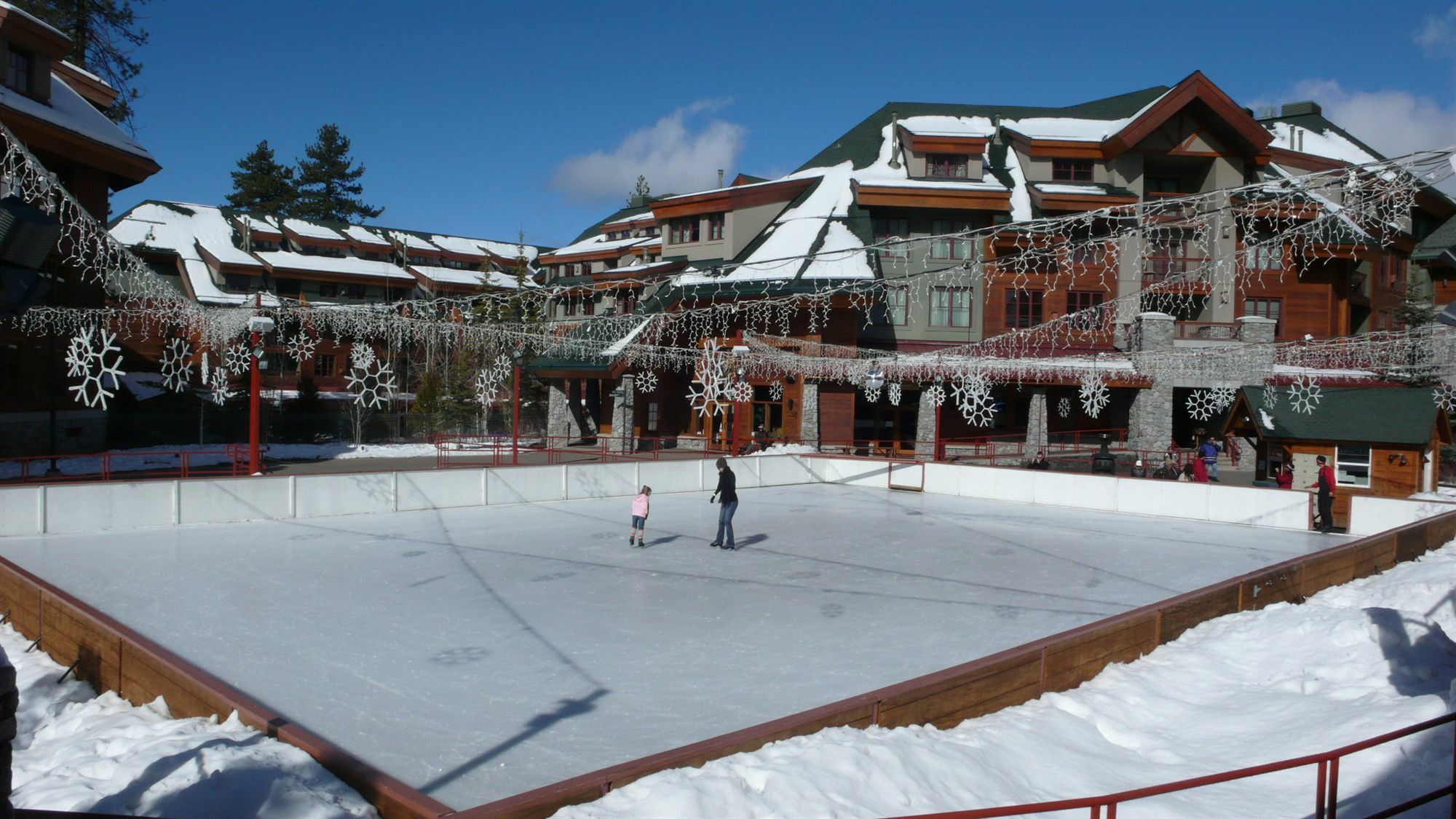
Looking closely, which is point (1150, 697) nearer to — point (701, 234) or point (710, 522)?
point (710, 522)

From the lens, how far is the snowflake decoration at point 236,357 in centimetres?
2114

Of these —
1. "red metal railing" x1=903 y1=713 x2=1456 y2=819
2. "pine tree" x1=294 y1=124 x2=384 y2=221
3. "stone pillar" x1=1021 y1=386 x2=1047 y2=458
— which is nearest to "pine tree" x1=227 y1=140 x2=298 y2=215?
"pine tree" x1=294 y1=124 x2=384 y2=221

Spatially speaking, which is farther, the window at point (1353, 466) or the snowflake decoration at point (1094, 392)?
the snowflake decoration at point (1094, 392)

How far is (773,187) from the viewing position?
3828 centimetres

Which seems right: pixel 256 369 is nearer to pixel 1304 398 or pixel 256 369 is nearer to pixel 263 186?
pixel 1304 398

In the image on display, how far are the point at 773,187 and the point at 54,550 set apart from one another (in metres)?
29.7

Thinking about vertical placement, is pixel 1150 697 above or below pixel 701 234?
below

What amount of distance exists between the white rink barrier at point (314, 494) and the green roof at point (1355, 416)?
12958 millimetres

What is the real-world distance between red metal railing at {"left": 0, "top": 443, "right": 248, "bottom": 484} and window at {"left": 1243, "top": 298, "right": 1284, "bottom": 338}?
3472 centimetres

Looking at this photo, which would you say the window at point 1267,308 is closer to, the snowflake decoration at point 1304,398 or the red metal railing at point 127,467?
the snowflake decoration at point 1304,398

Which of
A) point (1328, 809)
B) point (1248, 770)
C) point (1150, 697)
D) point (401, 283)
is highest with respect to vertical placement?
point (401, 283)

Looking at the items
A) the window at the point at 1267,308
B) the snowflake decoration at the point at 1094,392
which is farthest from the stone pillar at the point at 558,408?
the window at the point at 1267,308

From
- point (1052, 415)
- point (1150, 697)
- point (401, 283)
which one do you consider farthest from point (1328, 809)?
point (401, 283)

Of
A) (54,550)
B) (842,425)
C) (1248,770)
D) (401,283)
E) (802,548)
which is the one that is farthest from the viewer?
(401,283)
